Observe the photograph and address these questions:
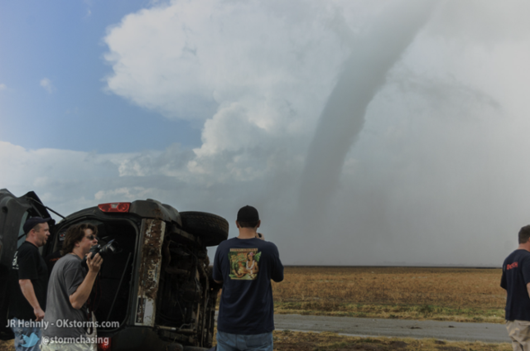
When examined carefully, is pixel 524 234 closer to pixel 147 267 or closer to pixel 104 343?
pixel 147 267

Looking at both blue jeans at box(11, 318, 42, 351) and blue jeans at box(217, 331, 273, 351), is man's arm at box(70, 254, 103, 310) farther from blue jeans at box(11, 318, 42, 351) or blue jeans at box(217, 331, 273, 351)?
blue jeans at box(11, 318, 42, 351)

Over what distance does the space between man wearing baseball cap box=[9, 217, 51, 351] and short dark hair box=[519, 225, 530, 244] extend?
16.4 feet

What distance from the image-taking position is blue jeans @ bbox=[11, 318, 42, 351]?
4352mm

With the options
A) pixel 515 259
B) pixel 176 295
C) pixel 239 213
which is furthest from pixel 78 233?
pixel 515 259

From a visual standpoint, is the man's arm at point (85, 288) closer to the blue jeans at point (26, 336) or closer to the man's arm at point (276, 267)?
the man's arm at point (276, 267)

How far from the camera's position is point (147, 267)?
14.4 feet

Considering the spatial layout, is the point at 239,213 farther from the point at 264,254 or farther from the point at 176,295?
the point at 176,295

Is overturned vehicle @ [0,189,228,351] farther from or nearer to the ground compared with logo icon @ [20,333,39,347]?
farther from the ground

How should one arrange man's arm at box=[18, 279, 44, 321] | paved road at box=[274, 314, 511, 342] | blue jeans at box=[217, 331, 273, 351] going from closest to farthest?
blue jeans at box=[217, 331, 273, 351]
man's arm at box=[18, 279, 44, 321]
paved road at box=[274, 314, 511, 342]

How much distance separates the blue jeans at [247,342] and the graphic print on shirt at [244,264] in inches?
16.2

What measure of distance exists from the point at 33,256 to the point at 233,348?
8.02 feet

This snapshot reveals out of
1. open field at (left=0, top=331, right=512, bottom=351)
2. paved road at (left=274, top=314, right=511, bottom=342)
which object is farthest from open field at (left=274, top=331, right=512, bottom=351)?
paved road at (left=274, top=314, right=511, bottom=342)

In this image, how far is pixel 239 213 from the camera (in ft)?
10.3

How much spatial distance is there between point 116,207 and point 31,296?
4.09ft
